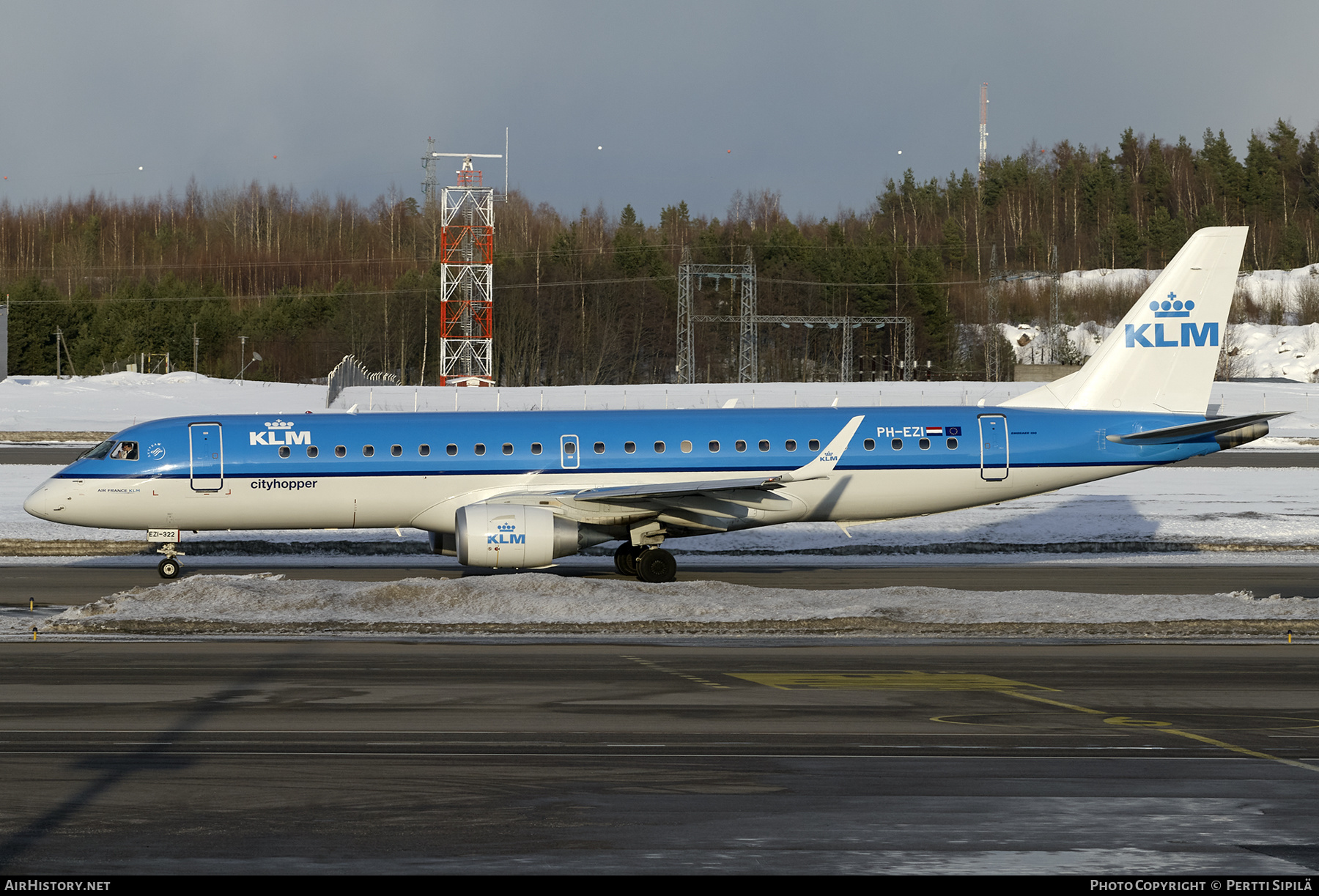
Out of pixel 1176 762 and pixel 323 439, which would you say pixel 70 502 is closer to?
pixel 323 439

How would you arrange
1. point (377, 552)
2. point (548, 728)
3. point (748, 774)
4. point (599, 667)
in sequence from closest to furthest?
point (748, 774) → point (548, 728) → point (599, 667) → point (377, 552)

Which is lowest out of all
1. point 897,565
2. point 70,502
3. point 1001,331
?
point 897,565

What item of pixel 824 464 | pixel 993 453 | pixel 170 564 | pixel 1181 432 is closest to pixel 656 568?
pixel 824 464

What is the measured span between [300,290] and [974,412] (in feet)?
→ 379

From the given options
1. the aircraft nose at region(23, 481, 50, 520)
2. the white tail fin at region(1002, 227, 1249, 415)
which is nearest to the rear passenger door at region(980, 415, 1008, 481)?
the white tail fin at region(1002, 227, 1249, 415)

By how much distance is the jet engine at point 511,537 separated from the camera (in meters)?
21.8

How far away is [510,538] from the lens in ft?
71.6

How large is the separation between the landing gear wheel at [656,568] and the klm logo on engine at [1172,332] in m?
10.6

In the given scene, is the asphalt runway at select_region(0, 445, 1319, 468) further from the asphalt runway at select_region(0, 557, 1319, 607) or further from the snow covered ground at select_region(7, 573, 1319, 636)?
the snow covered ground at select_region(7, 573, 1319, 636)

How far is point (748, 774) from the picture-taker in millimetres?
10375

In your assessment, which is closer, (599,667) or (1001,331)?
(599,667)

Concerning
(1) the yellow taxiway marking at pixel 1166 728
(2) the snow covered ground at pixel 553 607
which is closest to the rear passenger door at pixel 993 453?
(2) the snow covered ground at pixel 553 607
